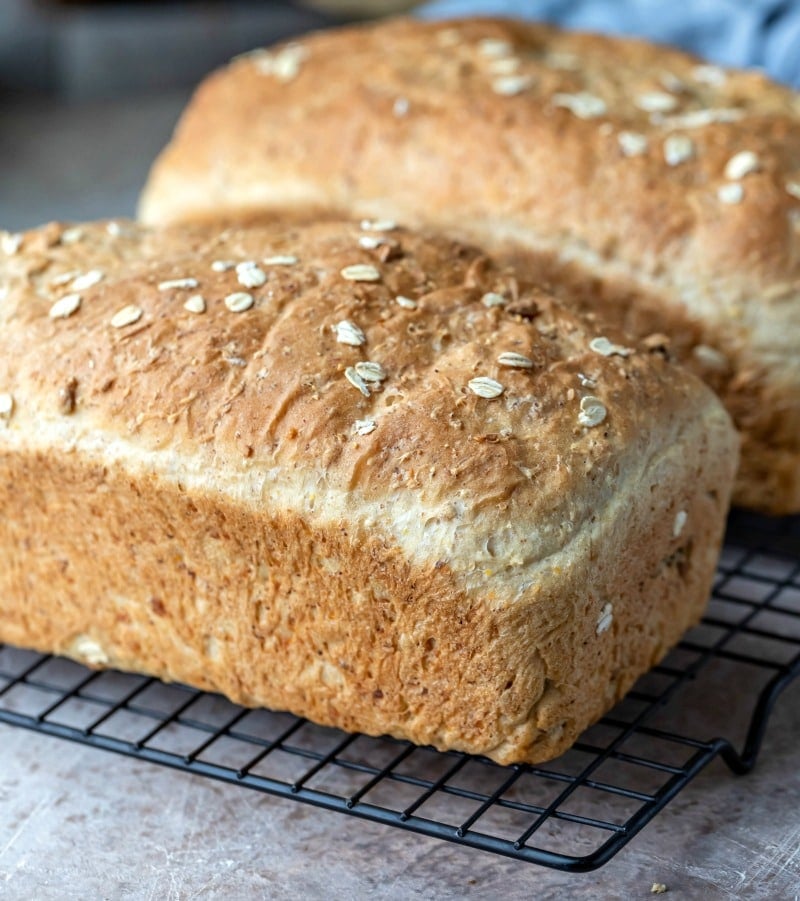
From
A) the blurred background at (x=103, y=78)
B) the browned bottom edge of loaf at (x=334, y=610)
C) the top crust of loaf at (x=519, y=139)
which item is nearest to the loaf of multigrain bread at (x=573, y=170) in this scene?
the top crust of loaf at (x=519, y=139)

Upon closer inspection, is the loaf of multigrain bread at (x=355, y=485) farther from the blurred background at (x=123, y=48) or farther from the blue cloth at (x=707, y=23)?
the blurred background at (x=123, y=48)

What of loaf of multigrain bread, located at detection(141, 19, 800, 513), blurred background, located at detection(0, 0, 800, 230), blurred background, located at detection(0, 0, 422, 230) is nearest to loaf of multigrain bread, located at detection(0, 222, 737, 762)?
loaf of multigrain bread, located at detection(141, 19, 800, 513)

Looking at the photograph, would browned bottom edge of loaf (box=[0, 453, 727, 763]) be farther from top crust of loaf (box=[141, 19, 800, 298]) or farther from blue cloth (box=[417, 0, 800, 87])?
blue cloth (box=[417, 0, 800, 87])

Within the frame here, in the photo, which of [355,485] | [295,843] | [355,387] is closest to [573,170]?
→ [355,387]

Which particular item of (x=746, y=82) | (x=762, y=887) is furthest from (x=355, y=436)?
(x=746, y=82)

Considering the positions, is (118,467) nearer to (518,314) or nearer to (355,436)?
(355,436)
